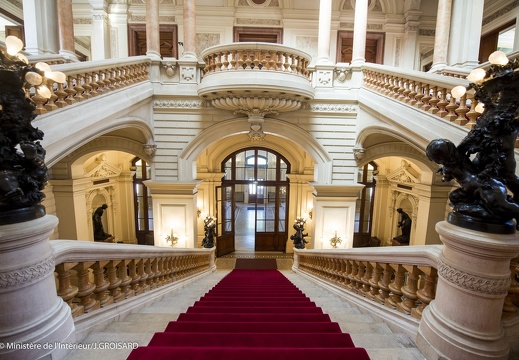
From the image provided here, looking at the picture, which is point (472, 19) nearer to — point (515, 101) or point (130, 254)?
point (515, 101)

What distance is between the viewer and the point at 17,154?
53.4 inches

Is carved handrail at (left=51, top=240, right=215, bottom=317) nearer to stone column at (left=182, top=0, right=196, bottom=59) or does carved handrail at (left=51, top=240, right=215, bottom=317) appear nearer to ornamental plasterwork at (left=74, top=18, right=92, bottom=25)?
stone column at (left=182, top=0, right=196, bottom=59)

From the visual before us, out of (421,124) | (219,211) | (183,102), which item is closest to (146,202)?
(219,211)

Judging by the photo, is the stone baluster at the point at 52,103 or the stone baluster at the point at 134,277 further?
the stone baluster at the point at 52,103

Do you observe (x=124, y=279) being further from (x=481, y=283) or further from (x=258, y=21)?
(x=258, y=21)

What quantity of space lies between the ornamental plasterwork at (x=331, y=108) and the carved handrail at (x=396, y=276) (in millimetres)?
4109

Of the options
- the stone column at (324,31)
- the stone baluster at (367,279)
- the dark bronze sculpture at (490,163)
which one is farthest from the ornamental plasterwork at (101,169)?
the dark bronze sculpture at (490,163)

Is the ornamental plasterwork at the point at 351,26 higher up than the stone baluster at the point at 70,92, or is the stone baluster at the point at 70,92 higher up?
the ornamental plasterwork at the point at 351,26

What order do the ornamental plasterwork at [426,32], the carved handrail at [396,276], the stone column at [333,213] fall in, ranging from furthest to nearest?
1. the ornamental plasterwork at [426,32]
2. the stone column at [333,213]
3. the carved handrail at [396,276]

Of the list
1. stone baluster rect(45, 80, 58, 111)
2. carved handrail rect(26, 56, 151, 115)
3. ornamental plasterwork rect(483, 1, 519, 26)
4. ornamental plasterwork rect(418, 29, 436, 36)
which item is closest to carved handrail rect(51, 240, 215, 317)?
carved handrail rect(26, 56, 151, 115)

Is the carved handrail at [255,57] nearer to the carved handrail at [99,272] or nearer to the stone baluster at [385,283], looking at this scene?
the carved handrail at [99,272]

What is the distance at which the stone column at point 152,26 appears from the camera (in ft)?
21.2

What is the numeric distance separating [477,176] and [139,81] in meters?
6.63

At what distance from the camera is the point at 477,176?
1.33 meters
